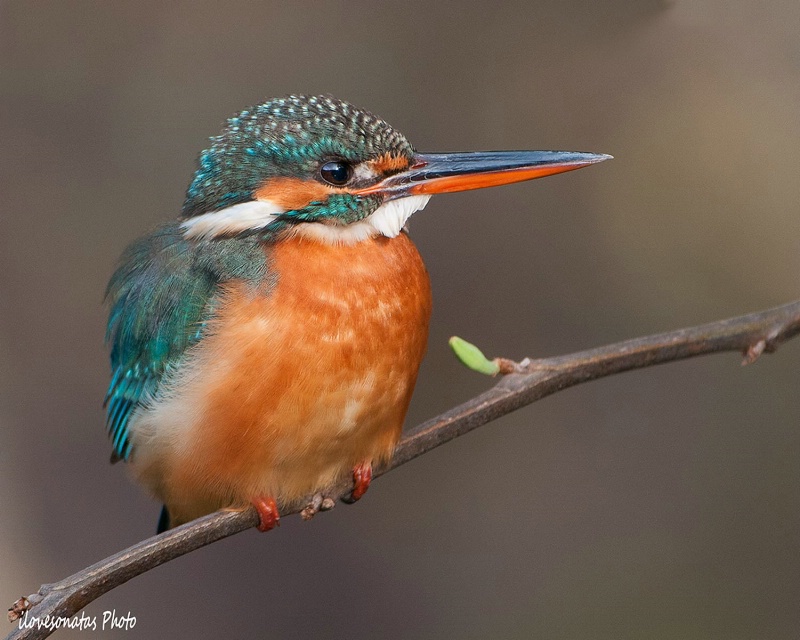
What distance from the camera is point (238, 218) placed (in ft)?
7.29

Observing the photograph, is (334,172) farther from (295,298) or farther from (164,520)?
(164,520)

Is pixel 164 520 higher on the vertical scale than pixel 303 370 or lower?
lower

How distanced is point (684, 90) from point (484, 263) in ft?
3.45

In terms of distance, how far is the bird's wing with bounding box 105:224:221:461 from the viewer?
7.57 feet

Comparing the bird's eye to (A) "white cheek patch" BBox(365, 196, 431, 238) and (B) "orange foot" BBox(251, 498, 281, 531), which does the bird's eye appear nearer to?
(A) "white cheek patch" BBox(365, 196, 431, 238)

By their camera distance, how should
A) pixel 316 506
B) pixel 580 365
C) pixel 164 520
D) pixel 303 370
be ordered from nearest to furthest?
pixel 580 365, pixel 303 370, pixel 316 506, pixel 164 520

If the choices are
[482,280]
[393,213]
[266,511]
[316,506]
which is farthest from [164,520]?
[482,280]

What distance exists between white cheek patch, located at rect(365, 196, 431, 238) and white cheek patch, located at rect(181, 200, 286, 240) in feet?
0.70

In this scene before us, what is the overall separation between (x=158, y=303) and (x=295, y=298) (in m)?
0.40

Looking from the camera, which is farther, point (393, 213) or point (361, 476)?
point (361, 476)

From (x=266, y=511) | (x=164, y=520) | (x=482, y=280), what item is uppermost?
(x=482, y=280)

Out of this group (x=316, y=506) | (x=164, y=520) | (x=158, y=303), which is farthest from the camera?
(x=164, y=520)

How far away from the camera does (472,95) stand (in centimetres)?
417

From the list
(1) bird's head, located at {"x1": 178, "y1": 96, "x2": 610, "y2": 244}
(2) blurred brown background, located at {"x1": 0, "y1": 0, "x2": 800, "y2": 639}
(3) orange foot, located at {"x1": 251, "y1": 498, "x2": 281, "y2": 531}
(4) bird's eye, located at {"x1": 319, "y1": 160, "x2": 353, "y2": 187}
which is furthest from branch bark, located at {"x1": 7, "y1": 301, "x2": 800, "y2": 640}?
(2) blurred brown background, located at {"x1": 0, "y1": 0, "x2": 800, "y2": 639}
